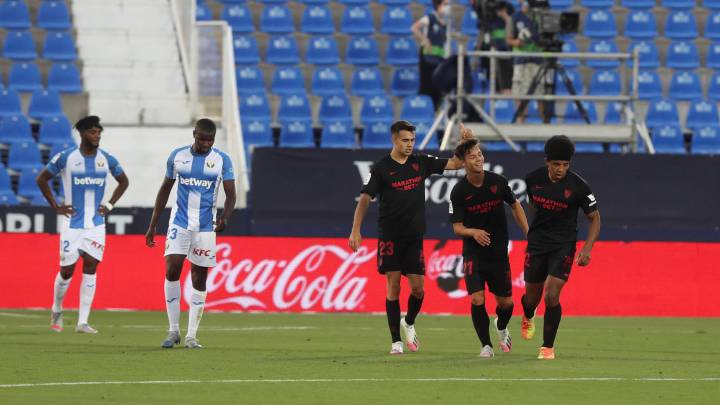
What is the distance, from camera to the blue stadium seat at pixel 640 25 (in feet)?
103

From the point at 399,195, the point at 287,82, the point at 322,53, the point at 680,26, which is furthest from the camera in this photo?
the point at 680,26

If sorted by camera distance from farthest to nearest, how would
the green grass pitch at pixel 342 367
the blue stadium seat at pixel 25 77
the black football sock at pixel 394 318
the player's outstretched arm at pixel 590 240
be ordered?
1. the blue stadium seat at pixel 25 77
2. the black football sock at pixel 394 318
3. the player's outstretched arm at pixel 590 240
4. the green grass pitch at pixel 342 367

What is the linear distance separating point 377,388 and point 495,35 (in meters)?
16.6

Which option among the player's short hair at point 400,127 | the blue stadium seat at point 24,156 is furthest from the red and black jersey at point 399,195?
the blue stadium seat at point 24,156

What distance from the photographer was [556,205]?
12.9 meters

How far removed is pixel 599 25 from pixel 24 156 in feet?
41.2

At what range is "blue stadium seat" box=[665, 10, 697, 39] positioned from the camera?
31656 millimetres

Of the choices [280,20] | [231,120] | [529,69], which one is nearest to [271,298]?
[231,120]

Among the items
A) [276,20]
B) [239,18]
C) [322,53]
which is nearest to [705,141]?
[322,53]

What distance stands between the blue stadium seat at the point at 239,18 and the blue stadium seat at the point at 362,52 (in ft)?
7.07

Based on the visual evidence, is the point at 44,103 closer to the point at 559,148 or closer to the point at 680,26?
the point at 680,26

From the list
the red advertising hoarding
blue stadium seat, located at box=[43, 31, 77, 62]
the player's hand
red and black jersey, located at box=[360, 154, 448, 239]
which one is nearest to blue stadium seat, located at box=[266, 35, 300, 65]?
blue stadium seat, located at box=[43, 31, 77, 62]

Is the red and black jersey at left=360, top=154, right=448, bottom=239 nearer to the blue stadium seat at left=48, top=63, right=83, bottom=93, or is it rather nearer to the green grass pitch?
the green grass pitch

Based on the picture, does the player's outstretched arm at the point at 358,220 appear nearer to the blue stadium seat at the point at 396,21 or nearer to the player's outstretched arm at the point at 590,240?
the player's outstretched arm at the point at 590,240
